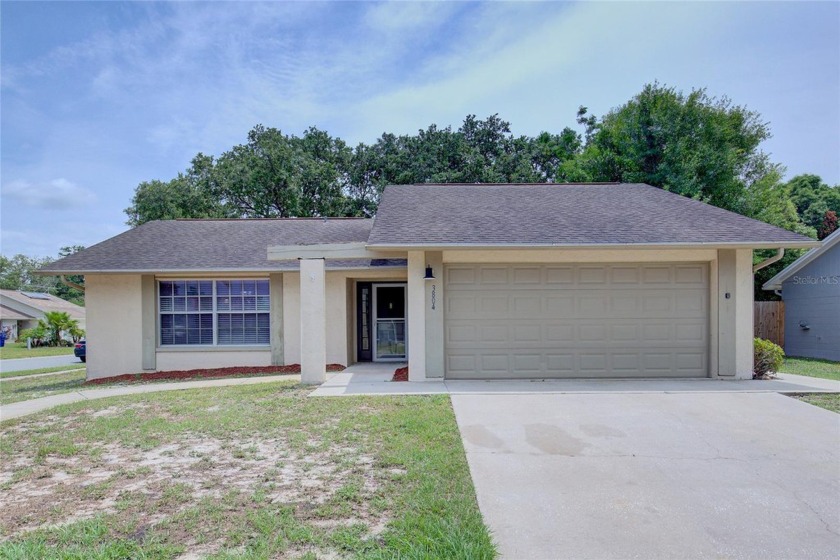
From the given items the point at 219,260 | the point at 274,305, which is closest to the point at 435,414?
the point at 274,305

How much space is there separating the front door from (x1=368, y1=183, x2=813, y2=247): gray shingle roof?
250 centimetres

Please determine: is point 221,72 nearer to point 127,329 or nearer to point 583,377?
point 127,329

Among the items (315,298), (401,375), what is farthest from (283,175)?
(401,375)

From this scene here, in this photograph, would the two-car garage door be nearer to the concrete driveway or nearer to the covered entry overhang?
the covered entry overhang

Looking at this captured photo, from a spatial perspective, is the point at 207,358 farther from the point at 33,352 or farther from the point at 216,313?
the point at 33,352

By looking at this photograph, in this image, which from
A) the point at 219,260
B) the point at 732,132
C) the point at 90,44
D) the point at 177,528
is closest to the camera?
the point at 177,528

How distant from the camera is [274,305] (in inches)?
468

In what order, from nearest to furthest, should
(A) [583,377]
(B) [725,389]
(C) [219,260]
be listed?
(B) [725,389] < (A) [583,377] < (C) [219,260]

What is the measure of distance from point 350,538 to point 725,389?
7.54 metres

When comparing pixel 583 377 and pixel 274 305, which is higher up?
pixel 274 305

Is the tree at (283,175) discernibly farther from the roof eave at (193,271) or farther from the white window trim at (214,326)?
the roof eave at (193,271)

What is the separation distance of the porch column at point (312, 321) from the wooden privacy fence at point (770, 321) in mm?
15889

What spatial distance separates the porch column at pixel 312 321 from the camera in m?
9.02

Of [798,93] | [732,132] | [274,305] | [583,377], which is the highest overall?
[732,132]
